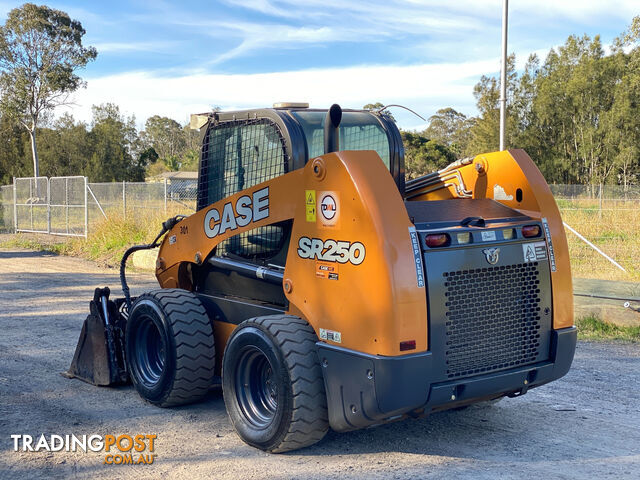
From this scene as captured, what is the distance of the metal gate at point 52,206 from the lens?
2228cm

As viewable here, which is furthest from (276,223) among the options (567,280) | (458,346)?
(567,280)

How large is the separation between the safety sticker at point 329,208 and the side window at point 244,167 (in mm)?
698

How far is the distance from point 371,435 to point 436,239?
1.61m

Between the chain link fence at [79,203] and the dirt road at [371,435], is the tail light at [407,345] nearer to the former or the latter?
the dirt road at [371,435]

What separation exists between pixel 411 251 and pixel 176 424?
238 centimetres

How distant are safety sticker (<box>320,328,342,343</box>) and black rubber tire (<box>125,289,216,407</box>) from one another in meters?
1.33

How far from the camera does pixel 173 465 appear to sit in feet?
14.2

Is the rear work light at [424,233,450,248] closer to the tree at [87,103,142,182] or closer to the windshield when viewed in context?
the windshield

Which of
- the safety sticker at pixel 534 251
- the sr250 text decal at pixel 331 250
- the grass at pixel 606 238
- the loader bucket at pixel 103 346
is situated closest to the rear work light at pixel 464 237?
the safety sticker at pixel 534 251

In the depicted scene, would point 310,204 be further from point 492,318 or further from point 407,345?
point 492,318

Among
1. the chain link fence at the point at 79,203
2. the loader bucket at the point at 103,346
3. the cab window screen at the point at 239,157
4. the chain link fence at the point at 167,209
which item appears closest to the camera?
the cab window screen at the point at 239,157

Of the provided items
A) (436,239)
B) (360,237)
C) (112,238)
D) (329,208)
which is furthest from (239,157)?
(112,238)

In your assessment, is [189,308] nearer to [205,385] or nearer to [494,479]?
[205,385]

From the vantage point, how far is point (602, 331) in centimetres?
845
